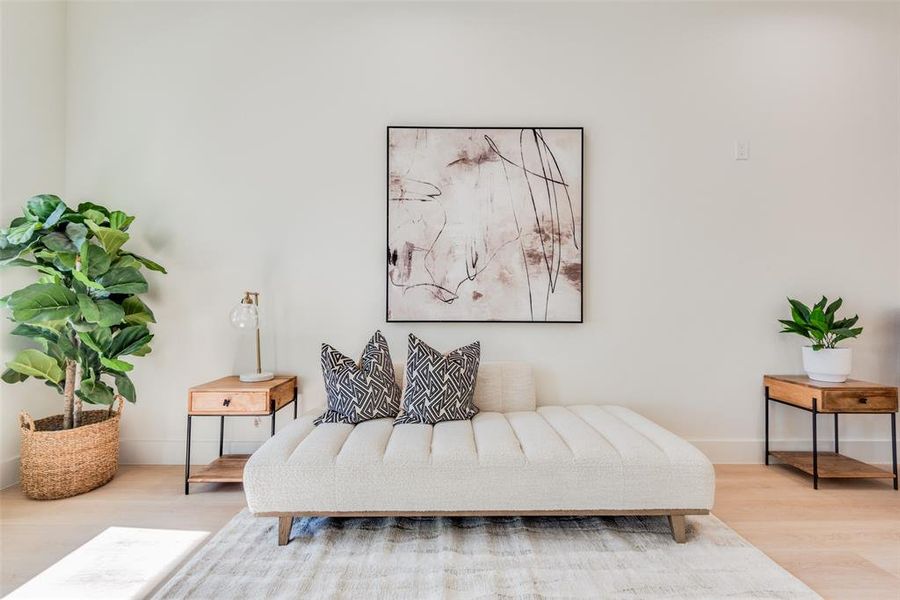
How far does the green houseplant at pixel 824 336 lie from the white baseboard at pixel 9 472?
4.58 meters

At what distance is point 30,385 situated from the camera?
2.71 metres

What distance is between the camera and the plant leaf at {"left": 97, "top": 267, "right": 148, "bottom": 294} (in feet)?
8.15

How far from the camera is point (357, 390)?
2.44 m

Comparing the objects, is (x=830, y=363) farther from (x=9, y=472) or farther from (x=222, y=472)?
(x=9, y=472)

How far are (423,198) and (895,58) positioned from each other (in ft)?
10.7

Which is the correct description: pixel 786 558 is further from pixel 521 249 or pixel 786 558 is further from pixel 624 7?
pixel 624 7

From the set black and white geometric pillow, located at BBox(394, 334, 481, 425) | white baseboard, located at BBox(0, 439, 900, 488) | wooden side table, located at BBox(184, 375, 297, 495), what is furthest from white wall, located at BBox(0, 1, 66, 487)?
black and white geometric pillow, located at BBox(394, 334, 481, 425)

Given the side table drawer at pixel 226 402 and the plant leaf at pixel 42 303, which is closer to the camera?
the plant leaf at pixel 42 303

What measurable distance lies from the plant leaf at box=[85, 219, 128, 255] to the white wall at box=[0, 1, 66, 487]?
0.64 meters

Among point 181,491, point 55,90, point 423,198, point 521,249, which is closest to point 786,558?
point 521,249

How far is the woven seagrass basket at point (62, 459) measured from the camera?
2.39 metres

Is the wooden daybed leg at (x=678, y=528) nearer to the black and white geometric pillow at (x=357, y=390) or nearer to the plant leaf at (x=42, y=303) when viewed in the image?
the black and white geometric pillow at (x=357, y=390)

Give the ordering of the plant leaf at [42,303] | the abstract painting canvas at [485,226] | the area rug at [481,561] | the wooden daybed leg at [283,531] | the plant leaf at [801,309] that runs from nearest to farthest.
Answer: the area rug at [481,561] → the wooden daybed leg at [283,531] → the plant leaf at [42,303] → the plant leaf at [801,309] → the abstract painting canvas at [485,226]

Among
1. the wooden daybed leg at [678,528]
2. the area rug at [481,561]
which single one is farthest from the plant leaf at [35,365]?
the wooden daybed leg at [678,528]
